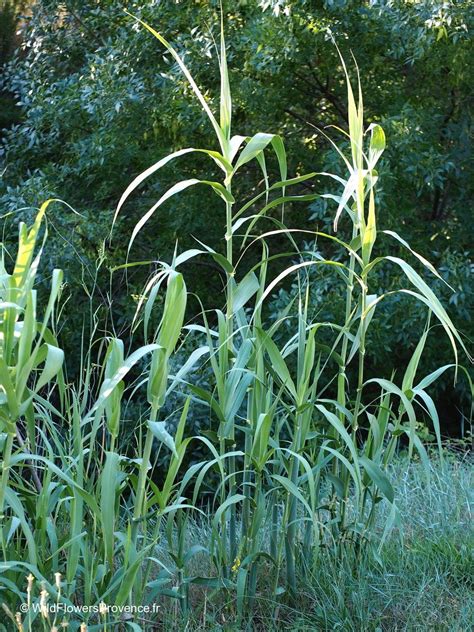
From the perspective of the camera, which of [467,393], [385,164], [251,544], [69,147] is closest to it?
[251,544]

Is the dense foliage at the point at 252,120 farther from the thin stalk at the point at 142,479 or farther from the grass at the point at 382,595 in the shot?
the thin stalk at the point at 142,479

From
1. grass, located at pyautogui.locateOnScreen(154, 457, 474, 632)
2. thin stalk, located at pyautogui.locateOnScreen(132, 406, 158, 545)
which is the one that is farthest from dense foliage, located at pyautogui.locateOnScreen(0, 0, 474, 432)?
thin stalk, located at pyautogui.locateOnScreen(132, 406, 158, 545)

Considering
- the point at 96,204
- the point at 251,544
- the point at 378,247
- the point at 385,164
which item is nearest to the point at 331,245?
the point at 378,247

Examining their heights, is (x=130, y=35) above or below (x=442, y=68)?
above

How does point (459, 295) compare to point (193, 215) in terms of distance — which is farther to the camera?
point (193, 215)

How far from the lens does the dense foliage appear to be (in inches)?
208

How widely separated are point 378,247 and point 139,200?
1907 millimetres

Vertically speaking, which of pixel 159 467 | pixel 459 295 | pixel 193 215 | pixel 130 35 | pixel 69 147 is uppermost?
pixel 130 35

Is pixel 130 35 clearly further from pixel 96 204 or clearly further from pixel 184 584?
pixel 184 584

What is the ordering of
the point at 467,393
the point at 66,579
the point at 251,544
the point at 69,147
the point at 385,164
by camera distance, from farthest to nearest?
1. the point at 69,147
2. the point at 467,393
3. the point at 385,164
4. the point at 251,544
5. the point at 66,579

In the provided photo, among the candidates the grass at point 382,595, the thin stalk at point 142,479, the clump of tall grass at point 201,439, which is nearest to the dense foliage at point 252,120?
the grass at point 382,595

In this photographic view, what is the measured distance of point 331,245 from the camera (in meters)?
6.16

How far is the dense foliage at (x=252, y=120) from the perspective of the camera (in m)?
5.29

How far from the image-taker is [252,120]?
6105 mm
